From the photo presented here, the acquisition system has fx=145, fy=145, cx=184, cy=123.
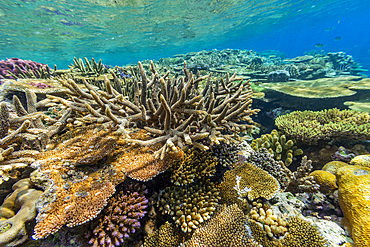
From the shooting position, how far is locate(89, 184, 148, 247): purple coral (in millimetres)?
1757

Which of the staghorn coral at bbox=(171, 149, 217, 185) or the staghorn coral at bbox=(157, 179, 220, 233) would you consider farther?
the staghorn coral at bbox=(171, 149, 217, 185)

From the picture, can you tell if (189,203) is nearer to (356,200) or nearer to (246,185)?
(246,185)

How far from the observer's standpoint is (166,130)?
2.23 meters

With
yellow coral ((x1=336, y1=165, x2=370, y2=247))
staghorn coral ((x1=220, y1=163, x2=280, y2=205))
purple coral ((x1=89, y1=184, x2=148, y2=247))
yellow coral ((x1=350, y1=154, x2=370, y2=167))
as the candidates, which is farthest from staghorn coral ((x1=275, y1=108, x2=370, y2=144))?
purple coral ((x1=89, y1=184, x2=148, y2=247))

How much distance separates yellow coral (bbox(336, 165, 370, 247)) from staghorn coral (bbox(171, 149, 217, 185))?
2.03 meters

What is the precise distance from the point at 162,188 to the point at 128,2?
23.8 m

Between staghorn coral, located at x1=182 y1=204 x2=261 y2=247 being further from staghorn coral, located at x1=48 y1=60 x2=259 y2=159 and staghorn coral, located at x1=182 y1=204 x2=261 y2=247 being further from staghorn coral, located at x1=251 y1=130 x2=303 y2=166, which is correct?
staghorn coral, located at x1=251 y1=130 x2=303 y2=166

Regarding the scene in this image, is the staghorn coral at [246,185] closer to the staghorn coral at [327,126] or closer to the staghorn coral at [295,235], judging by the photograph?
the staghorn coral at [295,235]

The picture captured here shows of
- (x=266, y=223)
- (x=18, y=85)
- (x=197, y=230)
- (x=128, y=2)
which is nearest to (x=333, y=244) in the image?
(x=266, y=223)

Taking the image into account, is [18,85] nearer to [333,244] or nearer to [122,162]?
[122,162]

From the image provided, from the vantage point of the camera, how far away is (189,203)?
2.12m

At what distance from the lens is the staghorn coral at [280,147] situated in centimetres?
428

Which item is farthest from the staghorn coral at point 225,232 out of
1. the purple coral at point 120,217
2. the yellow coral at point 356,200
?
the yellow coral at point 356,200

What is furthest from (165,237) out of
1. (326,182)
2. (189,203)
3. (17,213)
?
(326,182)
